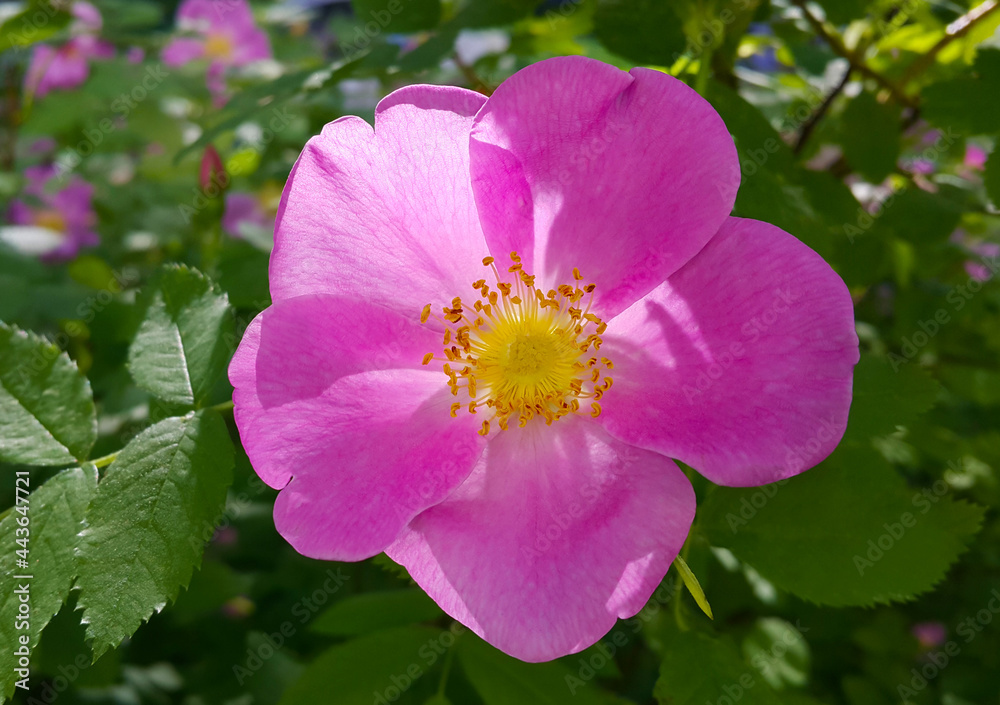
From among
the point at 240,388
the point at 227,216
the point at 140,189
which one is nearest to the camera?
the point at 240,388

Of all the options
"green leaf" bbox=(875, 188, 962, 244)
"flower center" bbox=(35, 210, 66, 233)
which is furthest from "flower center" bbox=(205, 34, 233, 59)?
"green leaf" bbox=(875, 188, 962, 244)

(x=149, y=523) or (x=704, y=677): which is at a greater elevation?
(x=149, y=523)

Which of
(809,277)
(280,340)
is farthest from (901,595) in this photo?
(280,340)

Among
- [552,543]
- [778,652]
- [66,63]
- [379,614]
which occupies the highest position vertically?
[552,543]

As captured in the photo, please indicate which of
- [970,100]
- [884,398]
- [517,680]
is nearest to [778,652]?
[517,680]

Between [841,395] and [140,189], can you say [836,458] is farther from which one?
[140,189]

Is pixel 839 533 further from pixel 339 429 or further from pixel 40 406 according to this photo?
pixel 40 406

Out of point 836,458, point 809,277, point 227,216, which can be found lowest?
point 227,216
